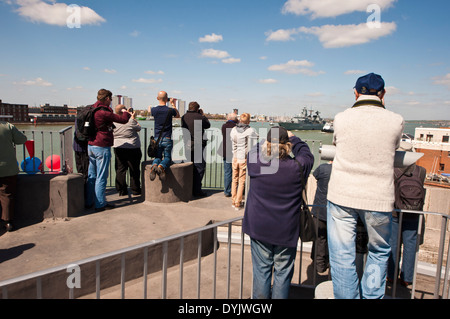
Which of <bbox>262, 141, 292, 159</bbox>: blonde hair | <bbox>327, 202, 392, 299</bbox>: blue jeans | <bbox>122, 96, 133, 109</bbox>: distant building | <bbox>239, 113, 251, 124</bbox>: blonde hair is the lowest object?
<bbox>327, 202, 392, 299</bbox>: blue jeans

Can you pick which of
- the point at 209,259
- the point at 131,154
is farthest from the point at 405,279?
the point at 131,154

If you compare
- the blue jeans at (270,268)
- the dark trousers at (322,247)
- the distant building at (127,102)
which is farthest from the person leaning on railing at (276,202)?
the distant building at (127,102)

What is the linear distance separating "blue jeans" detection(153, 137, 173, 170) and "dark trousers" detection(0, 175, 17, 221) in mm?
2198

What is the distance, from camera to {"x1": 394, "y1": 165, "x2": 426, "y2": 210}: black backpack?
12.4 feet

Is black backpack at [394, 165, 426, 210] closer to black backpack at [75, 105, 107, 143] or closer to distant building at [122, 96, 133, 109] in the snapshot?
Answer: distant building at [122, 96, 133, 109]

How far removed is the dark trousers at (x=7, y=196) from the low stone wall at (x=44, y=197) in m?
0.28

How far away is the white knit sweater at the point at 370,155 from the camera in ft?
7.72

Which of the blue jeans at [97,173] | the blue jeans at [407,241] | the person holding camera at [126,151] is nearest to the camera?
the blue jeans at [407,241]

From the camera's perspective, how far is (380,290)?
265 centimetres

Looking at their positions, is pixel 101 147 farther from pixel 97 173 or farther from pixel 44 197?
pixel 44 197

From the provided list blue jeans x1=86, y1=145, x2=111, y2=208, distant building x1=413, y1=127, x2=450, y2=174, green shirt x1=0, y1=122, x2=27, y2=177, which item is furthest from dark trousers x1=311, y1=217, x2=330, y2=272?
distant building x1=413, y1=127, x2=450, y2=174

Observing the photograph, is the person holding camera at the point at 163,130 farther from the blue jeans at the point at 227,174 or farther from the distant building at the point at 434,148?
the distant building at the point at 434,148
